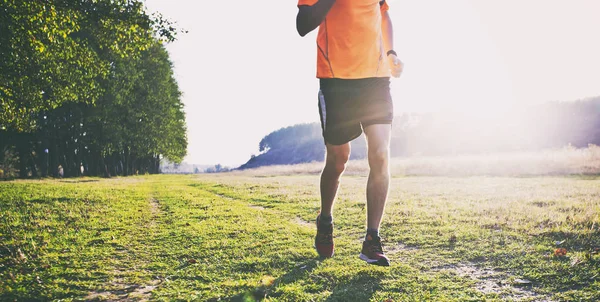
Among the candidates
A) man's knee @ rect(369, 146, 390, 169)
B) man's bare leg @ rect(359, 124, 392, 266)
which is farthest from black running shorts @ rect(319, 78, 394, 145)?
man's knee @ rect(369, 146, 390, 169)

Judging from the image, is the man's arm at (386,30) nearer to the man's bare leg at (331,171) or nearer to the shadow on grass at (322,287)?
the man's bare leg at (331,171)

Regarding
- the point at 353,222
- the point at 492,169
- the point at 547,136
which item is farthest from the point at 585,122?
the point at 353,222

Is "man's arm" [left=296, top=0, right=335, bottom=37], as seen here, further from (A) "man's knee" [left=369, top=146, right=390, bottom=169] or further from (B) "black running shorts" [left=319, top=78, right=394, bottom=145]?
(A) "man's knee" [left=369, top=146, right=390, bottom=169]

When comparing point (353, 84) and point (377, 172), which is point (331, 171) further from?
point (353, 84)

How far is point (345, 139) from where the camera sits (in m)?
3.65

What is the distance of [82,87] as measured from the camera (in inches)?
598

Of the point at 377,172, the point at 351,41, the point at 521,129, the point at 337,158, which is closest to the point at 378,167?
the point at 377,172

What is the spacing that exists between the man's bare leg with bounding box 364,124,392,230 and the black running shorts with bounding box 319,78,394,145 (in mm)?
95

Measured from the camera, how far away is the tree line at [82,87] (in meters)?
10.3

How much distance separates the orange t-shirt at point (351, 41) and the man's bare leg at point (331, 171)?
776 mm

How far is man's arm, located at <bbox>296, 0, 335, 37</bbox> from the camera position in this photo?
136 inches

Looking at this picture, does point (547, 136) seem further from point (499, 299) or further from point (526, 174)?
point (499, 299)

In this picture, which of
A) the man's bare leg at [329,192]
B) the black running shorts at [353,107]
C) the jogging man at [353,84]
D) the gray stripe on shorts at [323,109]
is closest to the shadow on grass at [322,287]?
the man's bare leg at [329,192]

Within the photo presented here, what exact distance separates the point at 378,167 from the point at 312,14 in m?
1.69
